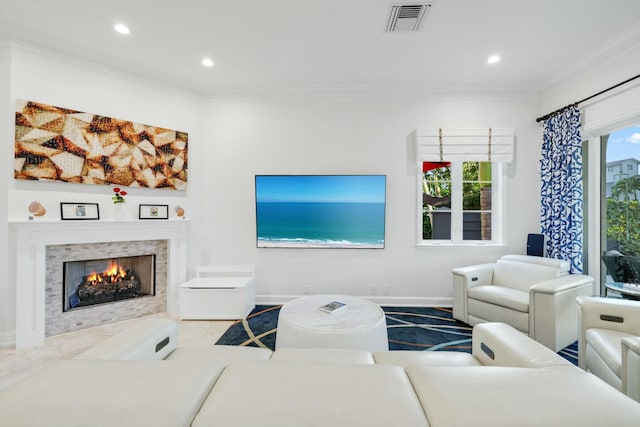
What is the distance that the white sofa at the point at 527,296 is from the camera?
228 cm

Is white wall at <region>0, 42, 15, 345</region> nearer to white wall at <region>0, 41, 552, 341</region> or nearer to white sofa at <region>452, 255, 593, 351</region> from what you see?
white wall at <region>0, 41, 552, 341</region>

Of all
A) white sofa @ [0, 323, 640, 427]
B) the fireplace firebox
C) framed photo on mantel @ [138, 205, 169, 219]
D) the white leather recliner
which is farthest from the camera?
framed photo on mantel @ [138, 205, 169, 219]

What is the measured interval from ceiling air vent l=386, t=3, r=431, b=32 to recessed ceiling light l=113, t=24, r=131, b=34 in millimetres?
2368

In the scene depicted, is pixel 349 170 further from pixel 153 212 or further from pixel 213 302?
pixel 153 212

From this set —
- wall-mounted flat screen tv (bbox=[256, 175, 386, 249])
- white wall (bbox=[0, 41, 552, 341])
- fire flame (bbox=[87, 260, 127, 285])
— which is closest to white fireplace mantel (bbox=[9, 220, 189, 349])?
fire flame (bbox=[87, 260, 127, 285])

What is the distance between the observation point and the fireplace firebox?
2.82 m

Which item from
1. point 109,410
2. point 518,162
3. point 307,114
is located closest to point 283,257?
point 307,114

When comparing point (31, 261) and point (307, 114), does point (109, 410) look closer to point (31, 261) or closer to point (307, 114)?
point (31, 261)

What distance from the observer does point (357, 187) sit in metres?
3.43

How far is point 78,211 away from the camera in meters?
2.75

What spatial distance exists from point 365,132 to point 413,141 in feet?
2.09

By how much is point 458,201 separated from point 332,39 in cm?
250

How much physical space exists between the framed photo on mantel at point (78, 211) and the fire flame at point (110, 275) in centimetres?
60

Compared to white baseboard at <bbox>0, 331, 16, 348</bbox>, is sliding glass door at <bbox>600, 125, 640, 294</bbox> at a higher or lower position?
higher
